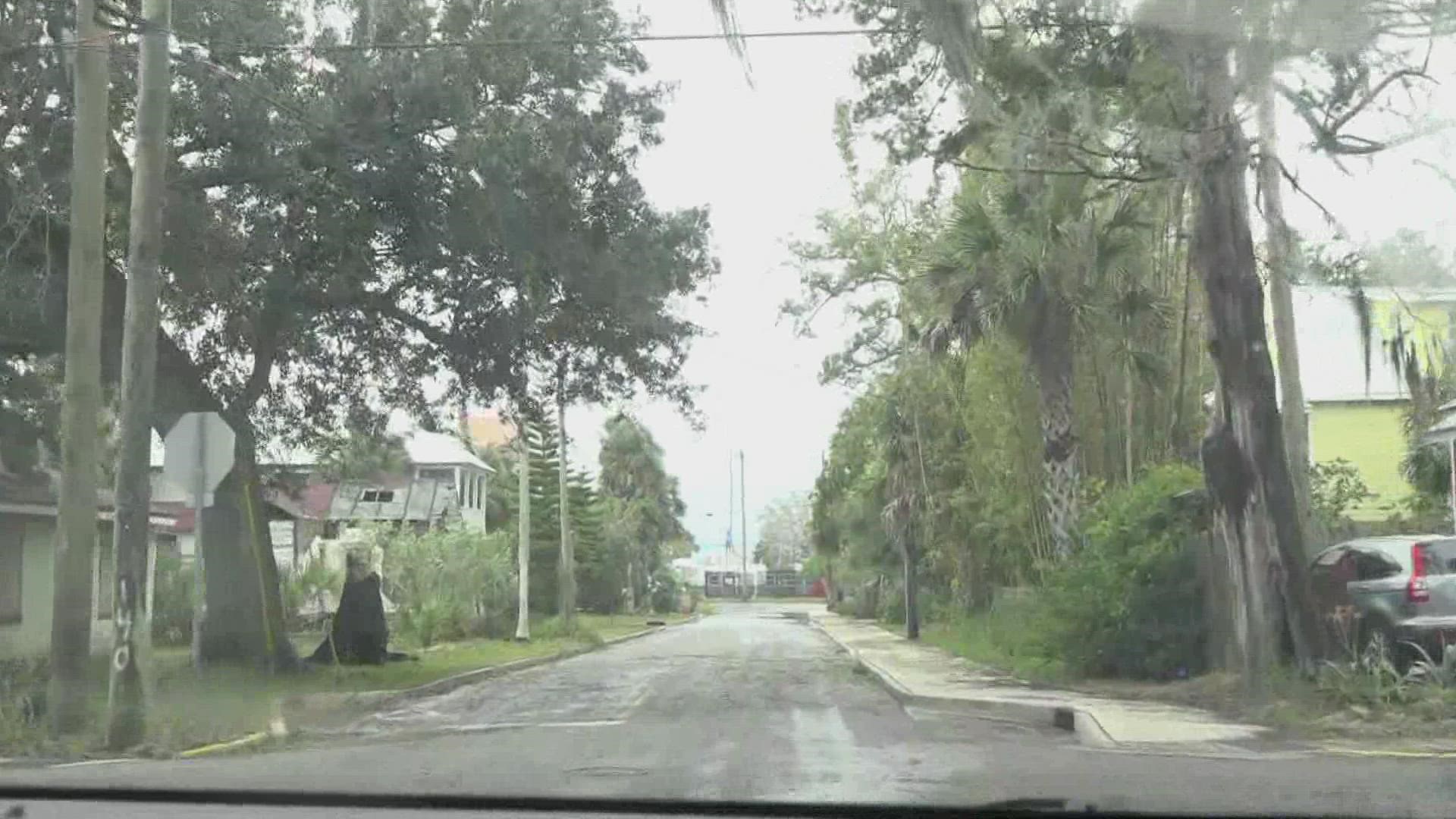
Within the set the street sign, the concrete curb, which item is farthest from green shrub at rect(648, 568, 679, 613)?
the street sign


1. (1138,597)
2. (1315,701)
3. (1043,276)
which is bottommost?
(1315,701)

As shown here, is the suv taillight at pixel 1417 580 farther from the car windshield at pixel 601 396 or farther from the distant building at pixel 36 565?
the distant building at pixel 36 565

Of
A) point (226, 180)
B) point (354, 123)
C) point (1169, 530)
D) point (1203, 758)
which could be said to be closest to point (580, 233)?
point (354, 123)

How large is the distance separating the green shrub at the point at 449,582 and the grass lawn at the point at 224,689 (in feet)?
1.12

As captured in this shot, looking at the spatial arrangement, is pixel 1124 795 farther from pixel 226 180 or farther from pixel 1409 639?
pixel 226 180

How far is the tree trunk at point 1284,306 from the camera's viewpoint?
41.2 ft

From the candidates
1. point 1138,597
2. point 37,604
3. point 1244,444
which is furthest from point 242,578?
point 1244,444

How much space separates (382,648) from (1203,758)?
8.41 m

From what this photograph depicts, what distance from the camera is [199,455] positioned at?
12.5 meters

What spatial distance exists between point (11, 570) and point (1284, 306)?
639 inches

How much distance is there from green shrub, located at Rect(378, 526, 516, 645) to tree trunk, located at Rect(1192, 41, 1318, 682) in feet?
28.0

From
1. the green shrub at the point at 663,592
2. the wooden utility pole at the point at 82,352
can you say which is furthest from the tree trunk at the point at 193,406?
the green shrub at the point at 663,592

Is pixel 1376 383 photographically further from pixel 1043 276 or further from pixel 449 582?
pixel 449 582

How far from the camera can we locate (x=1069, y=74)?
12727 mm
